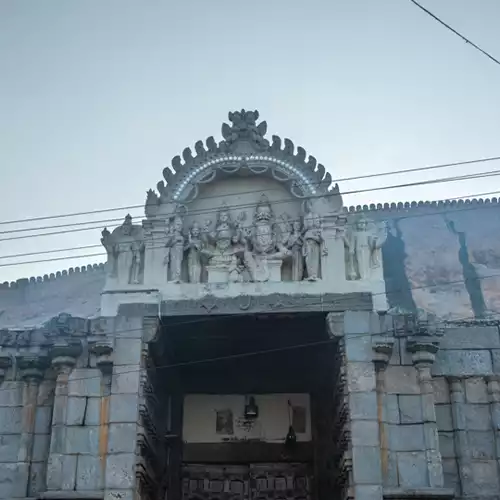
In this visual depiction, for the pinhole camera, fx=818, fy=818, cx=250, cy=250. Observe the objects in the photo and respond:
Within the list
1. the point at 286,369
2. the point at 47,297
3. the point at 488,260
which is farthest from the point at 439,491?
the point at 47,297

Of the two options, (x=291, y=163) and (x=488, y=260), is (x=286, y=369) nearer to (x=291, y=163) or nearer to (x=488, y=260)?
(x=291, y=163)

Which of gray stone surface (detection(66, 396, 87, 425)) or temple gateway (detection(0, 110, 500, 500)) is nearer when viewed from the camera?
temple gateway (detection(0, 110, 500, 500))

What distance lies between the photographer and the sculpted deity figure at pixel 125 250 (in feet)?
49.6

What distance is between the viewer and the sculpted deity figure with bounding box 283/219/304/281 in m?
15.0

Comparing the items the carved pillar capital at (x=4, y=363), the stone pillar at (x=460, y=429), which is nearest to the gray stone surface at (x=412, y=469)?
the stone pillar at (x=460, y=429)

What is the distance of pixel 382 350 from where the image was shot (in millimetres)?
14062

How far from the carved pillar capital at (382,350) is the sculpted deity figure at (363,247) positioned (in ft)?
4.22

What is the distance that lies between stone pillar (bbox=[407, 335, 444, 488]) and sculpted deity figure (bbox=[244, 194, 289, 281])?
2.81m

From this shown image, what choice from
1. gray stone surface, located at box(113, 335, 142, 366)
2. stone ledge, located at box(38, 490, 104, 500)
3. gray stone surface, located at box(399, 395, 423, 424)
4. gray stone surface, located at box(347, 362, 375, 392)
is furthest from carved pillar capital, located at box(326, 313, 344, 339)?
stone ledge, located at box(38, 490, 104, 500)

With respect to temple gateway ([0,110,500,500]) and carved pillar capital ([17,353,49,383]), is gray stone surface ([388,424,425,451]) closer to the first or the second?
temple gateway ([0,110,500,500])

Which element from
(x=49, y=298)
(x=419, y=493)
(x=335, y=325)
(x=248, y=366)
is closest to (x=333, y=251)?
(x=335, y=325)

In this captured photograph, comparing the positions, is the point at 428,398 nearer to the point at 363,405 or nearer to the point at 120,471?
the point at 363,405

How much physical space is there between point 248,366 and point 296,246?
Result: 11.3 feet

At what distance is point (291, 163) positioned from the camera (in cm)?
1583
